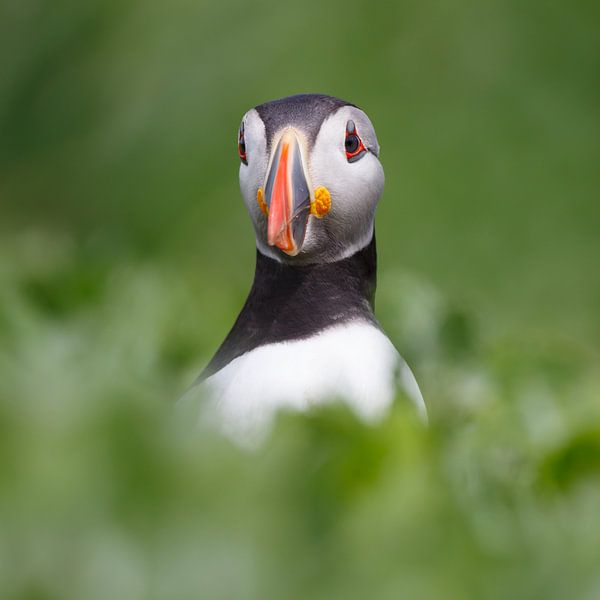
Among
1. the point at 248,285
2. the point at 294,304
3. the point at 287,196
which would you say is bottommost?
the point at 248,285

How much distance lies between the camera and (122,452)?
1.27 meters

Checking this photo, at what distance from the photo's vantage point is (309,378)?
9.29ft

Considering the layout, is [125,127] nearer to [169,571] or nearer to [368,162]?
[368,162]

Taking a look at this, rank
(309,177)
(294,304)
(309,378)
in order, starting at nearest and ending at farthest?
(309,378)
(309,177)
(294,304)

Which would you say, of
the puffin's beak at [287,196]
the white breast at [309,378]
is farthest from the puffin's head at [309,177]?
the white breast at [309,378]

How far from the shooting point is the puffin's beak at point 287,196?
2869 mm

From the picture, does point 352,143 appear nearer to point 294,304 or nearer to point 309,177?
point 309,177

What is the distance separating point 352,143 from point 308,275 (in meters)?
0.35

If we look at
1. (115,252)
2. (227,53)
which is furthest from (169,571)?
(227,53)

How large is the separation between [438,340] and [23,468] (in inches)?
77.9

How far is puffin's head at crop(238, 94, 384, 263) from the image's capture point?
2912 mm

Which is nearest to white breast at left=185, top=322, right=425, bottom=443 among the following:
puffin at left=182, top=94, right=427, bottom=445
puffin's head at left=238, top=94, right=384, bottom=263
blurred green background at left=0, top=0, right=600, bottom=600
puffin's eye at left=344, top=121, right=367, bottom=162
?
puffin at left=182, top=94, right=427, bottom=445

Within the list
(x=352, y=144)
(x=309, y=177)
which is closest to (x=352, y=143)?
(x=352, y=144)

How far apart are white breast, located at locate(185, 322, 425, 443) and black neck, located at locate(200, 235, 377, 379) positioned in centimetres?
5
